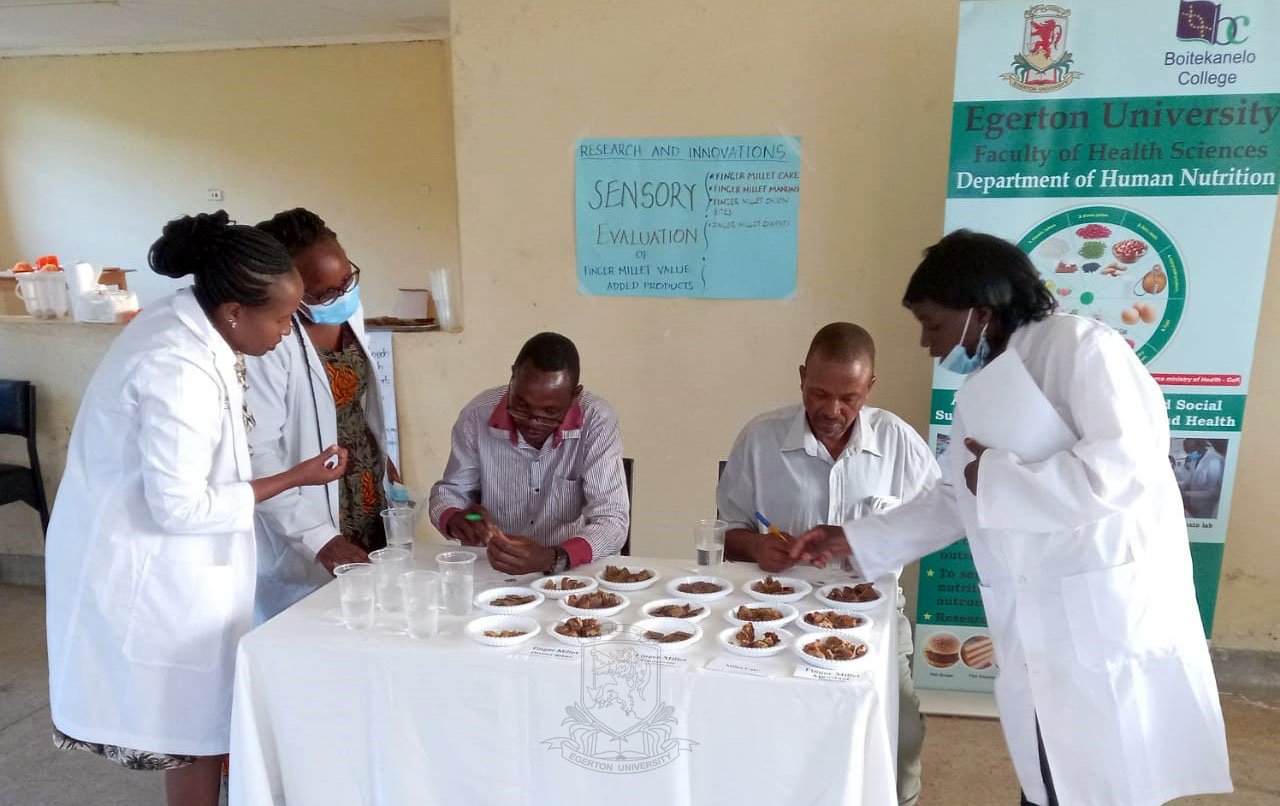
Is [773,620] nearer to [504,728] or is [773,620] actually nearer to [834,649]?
[834,649]

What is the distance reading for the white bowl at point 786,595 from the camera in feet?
6.56

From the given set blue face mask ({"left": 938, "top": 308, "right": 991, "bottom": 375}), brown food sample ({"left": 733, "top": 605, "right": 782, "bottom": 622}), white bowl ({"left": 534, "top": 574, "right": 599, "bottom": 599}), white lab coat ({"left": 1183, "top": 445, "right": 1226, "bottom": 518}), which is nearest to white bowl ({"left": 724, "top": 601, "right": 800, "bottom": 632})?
brown food sample ({"left": 733, "top": 605, "right": 782, "bottom": 622})

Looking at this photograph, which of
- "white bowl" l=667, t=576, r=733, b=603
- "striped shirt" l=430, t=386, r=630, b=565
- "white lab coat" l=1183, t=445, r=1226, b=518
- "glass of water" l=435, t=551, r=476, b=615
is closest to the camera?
"glass of water" l=435, t=551, r=476, b=615

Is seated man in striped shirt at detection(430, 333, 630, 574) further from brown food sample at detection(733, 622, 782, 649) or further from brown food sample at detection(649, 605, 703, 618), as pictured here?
brown food sample at detection(733, 622, 782, 649)

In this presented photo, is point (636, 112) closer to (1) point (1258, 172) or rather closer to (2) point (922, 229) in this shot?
(2) point (922, 229)

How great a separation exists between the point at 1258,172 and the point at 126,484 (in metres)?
3.48

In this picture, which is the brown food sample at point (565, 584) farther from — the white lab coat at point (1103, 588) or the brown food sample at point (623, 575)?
the white lab coat at point (1103, 588)

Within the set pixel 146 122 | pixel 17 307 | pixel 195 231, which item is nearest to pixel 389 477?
pixel 195 231

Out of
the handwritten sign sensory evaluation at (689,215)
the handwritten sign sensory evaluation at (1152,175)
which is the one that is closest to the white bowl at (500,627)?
the handwritten sign sensory evaluation at (1152,175)

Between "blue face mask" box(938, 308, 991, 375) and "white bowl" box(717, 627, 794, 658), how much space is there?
0.76m

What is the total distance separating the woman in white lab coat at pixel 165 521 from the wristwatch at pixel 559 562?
0.75m

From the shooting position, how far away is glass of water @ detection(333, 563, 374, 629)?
1.82m

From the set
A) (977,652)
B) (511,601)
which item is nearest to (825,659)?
(511,601)

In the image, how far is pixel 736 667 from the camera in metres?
1.65
